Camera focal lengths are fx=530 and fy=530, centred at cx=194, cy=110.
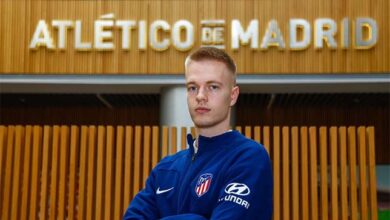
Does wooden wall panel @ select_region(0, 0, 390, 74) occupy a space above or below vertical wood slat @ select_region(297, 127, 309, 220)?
above

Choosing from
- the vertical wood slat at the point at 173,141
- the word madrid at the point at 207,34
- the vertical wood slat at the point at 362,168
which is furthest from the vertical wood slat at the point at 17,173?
the vertical wood slat at the point at 362,168

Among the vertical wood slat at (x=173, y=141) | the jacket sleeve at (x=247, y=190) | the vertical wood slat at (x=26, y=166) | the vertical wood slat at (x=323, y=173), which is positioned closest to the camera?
the jacket sleeve at (x=247, y=190)

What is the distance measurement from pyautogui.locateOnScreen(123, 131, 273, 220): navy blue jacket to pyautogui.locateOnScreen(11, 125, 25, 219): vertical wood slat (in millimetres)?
5659

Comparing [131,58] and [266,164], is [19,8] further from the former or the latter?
[266,164]

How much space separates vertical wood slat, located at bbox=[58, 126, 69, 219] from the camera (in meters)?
7.08

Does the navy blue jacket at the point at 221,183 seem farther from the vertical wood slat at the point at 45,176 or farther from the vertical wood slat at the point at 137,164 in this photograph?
the vertical wood slat at the point at 45,176

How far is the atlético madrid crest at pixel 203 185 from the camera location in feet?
5.90

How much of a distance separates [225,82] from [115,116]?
11958mm

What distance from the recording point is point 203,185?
1.80 meters

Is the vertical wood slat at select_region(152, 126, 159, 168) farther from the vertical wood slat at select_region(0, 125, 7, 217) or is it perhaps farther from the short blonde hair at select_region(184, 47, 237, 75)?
the short blonde hair at select_region(184, 47, 237, 75)

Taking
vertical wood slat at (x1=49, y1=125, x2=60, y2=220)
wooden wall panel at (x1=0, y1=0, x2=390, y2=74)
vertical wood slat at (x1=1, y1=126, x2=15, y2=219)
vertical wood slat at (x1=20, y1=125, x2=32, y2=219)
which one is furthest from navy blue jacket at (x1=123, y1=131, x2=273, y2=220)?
wooden wall panel at (x1=0, y1=0, x2=390, y2=74)

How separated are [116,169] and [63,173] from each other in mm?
724

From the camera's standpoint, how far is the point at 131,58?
945cm

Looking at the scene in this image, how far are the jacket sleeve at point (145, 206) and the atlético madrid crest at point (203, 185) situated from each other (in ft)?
1.02
